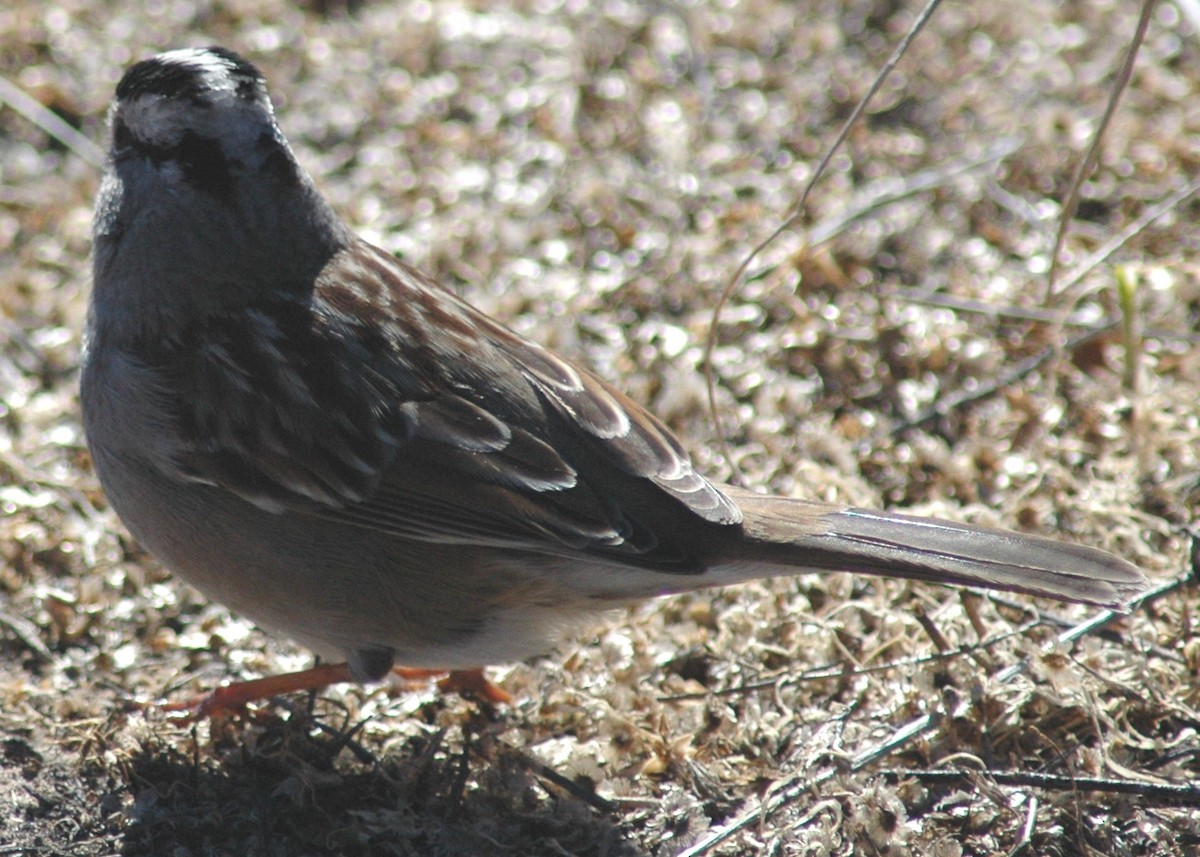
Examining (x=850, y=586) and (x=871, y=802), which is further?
(x=850, y=586)

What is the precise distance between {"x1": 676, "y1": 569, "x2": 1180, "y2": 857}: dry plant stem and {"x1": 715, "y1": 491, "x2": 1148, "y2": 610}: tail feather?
332 millimetres

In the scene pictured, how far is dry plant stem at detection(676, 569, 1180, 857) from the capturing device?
10.7 feet

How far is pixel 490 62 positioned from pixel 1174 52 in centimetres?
273

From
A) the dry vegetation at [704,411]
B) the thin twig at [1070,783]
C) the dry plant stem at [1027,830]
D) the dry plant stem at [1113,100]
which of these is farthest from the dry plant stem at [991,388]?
the dry plant stem at [1027,830]

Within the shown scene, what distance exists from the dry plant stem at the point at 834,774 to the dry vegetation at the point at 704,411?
→ 3 centimetres

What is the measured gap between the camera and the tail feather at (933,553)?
10.7 feet

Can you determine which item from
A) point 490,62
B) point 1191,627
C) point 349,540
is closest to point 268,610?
point 349,540

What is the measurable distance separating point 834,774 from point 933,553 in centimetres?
54

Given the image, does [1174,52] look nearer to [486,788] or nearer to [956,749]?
[956,749]

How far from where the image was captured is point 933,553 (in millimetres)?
3334

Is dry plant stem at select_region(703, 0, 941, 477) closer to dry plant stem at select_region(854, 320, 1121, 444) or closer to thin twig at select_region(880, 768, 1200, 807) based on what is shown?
dry plant stem at select_region(854, 320, 1121, 444)

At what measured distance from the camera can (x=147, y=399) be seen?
11.6ft

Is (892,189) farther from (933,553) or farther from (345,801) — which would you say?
(345,801)

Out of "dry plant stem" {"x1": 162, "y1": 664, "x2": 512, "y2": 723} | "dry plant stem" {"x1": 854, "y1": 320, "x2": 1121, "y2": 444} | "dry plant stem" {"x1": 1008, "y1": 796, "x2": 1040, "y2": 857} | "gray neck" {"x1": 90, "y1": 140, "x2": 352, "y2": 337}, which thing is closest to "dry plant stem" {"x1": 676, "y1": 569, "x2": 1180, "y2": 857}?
"dry plant stem" {"x1": 1008, "y1": 796, "x2": 1040, "y2": 857}
